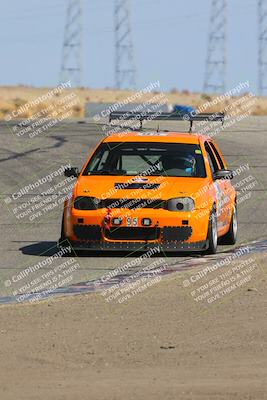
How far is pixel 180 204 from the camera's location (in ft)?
51.1

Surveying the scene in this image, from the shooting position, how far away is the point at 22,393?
819cm

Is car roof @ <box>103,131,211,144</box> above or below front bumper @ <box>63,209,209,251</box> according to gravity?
above

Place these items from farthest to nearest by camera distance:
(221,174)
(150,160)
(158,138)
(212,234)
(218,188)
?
(150,160) < (158,138) < (218,188) < (221,174) < (212,234)

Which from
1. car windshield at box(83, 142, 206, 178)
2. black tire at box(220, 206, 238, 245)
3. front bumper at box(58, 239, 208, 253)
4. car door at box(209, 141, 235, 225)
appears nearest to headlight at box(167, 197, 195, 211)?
front bumper at box(58, 239, 208, 253)

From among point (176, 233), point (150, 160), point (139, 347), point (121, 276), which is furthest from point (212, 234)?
point (139, 347)

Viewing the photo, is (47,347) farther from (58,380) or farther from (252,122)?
(252,122)

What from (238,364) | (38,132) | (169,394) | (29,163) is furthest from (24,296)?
(38,132)

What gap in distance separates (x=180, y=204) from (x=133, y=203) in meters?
0.57

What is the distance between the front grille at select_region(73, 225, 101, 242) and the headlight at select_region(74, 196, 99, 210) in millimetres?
230

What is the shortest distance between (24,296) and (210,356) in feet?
11.5

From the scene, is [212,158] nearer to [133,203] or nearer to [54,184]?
[133,203]

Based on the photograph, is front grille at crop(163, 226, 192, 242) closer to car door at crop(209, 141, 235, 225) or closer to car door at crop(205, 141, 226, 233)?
car door at crop(205, 141, 226, 233)

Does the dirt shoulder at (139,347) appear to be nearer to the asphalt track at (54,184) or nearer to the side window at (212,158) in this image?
the asphalt track at (54,184)

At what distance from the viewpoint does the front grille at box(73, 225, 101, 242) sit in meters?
15.5
